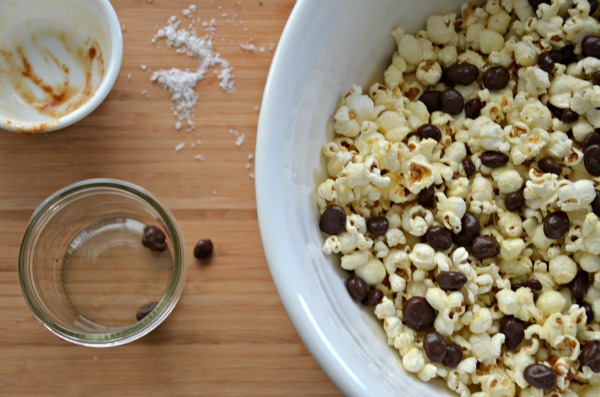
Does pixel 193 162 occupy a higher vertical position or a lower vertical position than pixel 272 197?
lower

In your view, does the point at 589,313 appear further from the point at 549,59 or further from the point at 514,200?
the point at 549,59

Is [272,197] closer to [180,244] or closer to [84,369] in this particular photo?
[180,244]

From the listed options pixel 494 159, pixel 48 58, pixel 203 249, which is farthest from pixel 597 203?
pixel 48 58

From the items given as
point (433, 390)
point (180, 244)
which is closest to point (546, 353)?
point (433, 390)

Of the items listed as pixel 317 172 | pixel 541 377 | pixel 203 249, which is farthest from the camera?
pixel 203 249

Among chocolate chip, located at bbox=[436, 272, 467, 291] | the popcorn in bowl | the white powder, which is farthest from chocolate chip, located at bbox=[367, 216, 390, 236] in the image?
the white powder

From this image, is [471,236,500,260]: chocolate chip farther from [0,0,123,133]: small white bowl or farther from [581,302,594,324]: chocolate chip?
[0,0,123,133]: small white bowl
